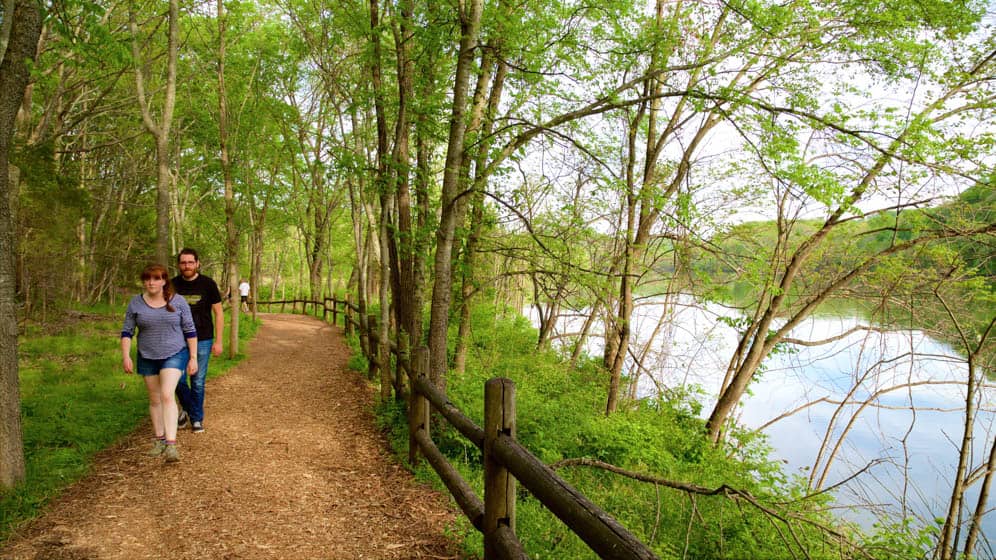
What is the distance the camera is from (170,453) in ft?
16.0

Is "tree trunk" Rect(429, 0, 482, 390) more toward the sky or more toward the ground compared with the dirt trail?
more toward the sky

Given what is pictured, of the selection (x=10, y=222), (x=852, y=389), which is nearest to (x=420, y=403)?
(x=10, y=222)

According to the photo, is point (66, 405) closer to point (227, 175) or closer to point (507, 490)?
point (227, 175)

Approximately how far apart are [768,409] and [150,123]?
17.6 metres

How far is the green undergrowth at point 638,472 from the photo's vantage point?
4.20m

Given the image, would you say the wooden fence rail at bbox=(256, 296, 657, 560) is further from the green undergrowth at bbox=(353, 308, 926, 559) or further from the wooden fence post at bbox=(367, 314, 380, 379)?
the wooden fence post at bbox=(367, 314, 380, 379)

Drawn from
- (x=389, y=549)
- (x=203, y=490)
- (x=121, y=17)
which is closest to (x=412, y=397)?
(x=389, y=549)

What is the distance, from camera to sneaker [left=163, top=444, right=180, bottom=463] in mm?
4875

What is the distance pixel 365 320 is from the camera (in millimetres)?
10141

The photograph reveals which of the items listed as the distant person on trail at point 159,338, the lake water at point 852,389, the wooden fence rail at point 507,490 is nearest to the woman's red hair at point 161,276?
the distant person on trail at point 159,338

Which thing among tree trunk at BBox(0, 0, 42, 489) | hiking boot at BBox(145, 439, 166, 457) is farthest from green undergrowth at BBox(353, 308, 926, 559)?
tree trunk at BBox(0, 0, 42, 489)

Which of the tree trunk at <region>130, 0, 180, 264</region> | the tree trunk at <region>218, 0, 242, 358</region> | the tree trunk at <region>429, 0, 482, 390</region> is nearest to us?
the tree trunk at <region>429, 0, 482, 390</region>

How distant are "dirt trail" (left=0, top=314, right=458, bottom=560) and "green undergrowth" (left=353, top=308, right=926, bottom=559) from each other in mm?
403

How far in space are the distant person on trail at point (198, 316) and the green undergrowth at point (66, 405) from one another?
2.80 ft
